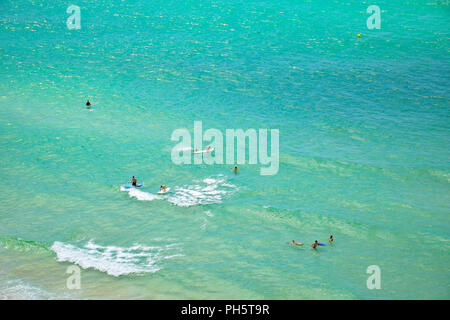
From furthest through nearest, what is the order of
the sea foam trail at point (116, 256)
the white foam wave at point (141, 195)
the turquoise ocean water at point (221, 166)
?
the white foam wave at point (141, 195)
the turquoise ocean water at point (221, 166)
the sea foam trail at point (116, 256)

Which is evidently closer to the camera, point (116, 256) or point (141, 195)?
point (116, 256)

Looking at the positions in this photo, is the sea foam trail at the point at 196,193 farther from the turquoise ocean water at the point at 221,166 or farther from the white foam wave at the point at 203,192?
the turquoise ocean water at the point at 221,166

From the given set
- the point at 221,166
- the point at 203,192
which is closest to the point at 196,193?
the point at 203,192

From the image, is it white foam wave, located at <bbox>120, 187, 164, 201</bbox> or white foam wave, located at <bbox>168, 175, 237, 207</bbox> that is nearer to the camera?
white foam wave, located at <bbox>168, 175, 237, 207</bbox>

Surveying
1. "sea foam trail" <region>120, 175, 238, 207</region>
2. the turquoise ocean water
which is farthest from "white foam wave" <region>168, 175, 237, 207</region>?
the turquoise ocean water

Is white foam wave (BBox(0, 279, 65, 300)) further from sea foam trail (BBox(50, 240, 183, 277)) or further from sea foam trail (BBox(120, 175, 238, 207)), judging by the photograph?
sea foam trail (BBox(120, 175, 238, 207))

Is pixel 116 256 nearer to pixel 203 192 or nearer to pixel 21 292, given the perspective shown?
pixel 21 292

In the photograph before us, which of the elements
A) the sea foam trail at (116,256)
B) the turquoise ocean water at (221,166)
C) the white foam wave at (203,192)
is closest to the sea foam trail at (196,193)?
the white foam wave at (203,192)
